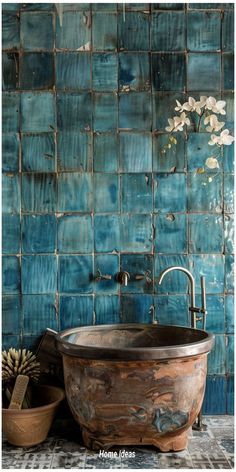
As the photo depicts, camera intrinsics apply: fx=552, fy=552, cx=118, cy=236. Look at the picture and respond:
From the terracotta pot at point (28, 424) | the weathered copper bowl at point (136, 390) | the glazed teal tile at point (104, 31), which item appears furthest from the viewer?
the glazed teal tile at point (104, 31)

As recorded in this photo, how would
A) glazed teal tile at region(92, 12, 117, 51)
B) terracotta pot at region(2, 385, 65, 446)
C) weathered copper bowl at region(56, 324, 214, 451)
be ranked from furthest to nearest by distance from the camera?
glazed teal tile at region(92, 12, 117, 51), terracotta pot at region(2, 385, 65, 446), weathered copper bowl at region(56, 324, 214, 451)

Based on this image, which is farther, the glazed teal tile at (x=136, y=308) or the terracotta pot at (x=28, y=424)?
the glazed teal tile at (x=136, y=308)

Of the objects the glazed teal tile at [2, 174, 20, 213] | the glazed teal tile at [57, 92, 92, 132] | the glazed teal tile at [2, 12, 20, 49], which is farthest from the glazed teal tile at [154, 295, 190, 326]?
the glazed teal tile at [2, 12, 20, 49]

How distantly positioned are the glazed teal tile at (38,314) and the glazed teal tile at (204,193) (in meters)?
0.90

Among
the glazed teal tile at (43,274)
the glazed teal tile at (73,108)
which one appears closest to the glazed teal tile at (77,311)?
the glazed teal tile at (43,274)

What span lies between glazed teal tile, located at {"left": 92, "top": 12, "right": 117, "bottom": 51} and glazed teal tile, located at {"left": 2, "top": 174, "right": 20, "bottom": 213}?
807 millimetres

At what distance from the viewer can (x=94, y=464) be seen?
2.36 m

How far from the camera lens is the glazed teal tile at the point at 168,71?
2.90 metres

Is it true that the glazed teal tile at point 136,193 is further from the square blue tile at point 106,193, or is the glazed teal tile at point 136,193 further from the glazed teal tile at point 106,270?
the glazed teal tile at point 106,270

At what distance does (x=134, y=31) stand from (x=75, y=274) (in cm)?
131

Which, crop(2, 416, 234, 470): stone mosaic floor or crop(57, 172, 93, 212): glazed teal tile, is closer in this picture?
crop(2, 416, 234, 470): stone mosaic floor

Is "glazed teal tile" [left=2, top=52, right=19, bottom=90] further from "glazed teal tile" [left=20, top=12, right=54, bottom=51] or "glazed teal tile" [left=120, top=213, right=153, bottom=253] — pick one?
"glazed teal tile" [left=120, top=213, right=153, bottom=253]

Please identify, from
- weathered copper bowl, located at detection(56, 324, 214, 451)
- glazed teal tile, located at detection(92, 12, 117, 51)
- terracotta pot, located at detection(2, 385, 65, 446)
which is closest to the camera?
weathered copper bowl, located at detection(56, 324, 214, 451)

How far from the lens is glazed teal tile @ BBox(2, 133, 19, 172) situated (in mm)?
2891
